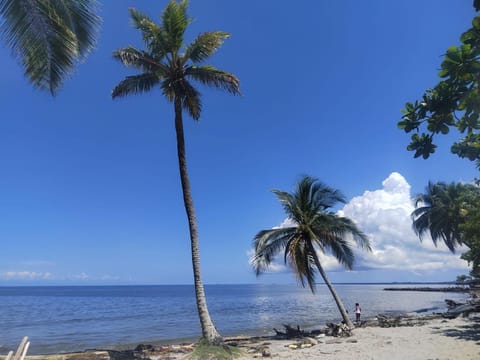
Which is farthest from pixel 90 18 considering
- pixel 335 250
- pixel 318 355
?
pixel 335 250

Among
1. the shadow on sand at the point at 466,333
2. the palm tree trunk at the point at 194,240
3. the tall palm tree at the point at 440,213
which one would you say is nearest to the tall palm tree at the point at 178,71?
the palm tree trunk at the point at 194,240

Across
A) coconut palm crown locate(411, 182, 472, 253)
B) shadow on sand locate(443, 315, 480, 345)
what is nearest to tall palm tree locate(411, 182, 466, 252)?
coconut palm crown locate(411, 182, 472, 253)

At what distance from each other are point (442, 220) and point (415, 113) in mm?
36277

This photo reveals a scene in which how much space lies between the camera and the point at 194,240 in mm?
12719

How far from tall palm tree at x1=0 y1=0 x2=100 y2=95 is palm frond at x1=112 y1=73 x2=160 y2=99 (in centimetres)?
559

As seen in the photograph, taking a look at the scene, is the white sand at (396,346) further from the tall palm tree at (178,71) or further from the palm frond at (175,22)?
the palm frond at (175,22)

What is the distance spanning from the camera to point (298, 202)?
18.1m

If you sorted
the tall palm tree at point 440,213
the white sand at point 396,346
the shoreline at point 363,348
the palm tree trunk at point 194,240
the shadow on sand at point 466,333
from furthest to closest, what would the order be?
the tall palm tree at point 440,213
the shadow on sand at point 466,333
the palm tree trunk at point 194,240
the shoreline at point 363,348
the white sand at point 396,346

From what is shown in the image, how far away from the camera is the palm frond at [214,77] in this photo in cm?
1275

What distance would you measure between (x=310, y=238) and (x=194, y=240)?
720 cm

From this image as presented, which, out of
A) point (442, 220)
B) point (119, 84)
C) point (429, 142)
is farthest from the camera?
point (442, 220)

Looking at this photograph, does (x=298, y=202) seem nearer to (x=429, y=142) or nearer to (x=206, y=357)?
(x=206, y=357)

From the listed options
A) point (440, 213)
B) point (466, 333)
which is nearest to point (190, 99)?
point (466, 333)

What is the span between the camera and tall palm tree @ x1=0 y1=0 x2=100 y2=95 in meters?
6.33
